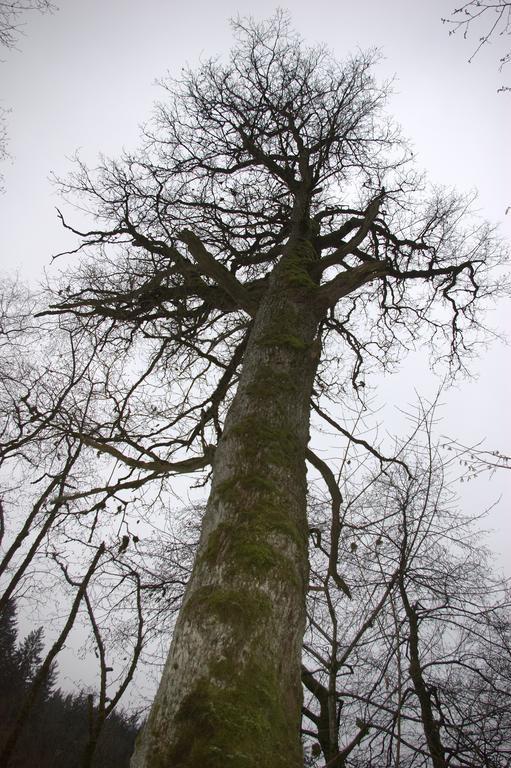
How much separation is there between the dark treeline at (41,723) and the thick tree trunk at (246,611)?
29.2m

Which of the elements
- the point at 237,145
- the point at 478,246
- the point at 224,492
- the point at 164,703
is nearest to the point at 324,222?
the point at 237,145

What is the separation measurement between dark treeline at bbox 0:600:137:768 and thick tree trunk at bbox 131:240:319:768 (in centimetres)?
2917

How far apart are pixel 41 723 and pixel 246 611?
44837mm

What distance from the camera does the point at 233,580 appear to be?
1355mm

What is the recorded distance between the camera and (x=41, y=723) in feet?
107

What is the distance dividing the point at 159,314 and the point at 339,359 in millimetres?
2610

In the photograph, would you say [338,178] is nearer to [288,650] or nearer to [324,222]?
[324,222]

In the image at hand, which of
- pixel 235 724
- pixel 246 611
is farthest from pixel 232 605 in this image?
pixel 235 724

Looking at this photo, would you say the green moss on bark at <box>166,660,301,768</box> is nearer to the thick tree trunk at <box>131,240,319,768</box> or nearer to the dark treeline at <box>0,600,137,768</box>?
the thick tree trunk at <box>131,240,319,768</box>

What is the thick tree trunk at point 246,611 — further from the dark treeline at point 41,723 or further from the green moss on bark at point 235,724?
the dark treeline at point 41,723

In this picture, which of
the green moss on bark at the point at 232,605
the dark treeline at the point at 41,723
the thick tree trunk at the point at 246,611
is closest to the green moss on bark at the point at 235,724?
the thick tree trunk at the point at 246,611

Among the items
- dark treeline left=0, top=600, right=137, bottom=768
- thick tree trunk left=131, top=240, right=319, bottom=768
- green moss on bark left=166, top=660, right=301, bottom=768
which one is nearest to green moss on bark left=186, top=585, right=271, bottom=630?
thick tree trunk left=131, top=240, right=319, bottom=768

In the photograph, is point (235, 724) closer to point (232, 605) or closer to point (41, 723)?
point (232, 605)

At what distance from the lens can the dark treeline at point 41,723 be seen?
2562 centimetres
